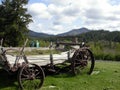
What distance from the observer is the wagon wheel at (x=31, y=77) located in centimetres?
1191

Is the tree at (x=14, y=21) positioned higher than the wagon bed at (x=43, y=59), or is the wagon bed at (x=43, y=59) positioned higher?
the tree at (x=14, y=21)

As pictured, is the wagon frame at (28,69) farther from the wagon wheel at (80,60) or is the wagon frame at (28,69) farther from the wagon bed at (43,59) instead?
the wagon bed at (43,59)

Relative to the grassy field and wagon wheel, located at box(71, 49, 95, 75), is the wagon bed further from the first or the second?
the grassy field

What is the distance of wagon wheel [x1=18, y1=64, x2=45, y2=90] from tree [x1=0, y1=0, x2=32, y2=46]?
45.2m

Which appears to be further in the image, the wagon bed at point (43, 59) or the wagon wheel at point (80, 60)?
the wagon wheel at point (80, 60)

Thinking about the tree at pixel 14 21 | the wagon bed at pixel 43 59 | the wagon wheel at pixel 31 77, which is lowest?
the wagon wheel at pixel 31 77

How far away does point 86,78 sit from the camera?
14359 mm

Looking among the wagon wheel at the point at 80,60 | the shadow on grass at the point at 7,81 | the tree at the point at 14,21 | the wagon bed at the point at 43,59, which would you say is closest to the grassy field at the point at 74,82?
the shadow on grass at the point at 7,81

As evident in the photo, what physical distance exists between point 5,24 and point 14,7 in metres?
4.53

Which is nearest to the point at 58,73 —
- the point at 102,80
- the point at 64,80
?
the point at 64,80

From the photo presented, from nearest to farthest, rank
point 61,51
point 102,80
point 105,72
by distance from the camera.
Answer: point 102,80 < point 61,51 < point 105,72

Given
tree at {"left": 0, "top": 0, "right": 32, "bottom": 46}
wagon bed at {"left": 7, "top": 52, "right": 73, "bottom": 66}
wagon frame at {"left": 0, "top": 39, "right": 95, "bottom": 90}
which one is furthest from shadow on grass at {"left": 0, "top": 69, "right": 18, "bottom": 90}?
tree at {"left": 0, "top": 0, "right": 32, "bottom": 46}

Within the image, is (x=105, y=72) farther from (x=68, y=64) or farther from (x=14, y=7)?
(x=14, y=7)

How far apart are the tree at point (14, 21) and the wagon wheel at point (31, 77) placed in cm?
4518
